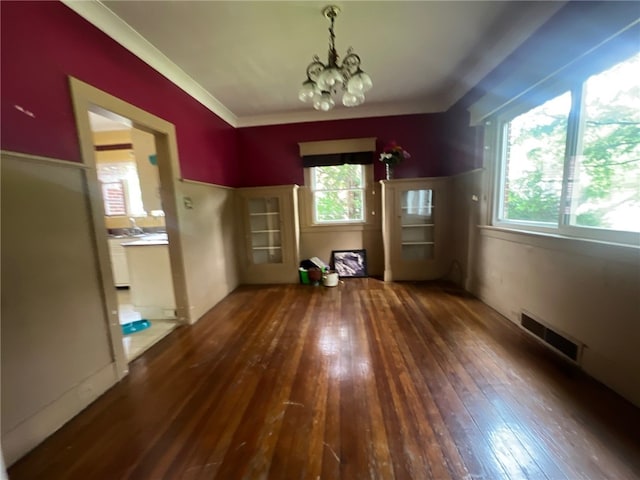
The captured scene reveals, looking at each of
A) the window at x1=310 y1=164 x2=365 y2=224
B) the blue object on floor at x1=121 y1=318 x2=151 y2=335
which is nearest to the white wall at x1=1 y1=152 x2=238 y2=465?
the blue object on floor at x1=121 y1=318 x2=151 y2=335

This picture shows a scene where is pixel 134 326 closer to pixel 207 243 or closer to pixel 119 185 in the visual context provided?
pixel 207 243

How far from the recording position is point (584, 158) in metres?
1.98

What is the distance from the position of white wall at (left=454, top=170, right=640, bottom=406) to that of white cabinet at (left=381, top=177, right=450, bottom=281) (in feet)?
2.81

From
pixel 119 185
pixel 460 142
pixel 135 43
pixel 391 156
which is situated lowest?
pixel 119 185

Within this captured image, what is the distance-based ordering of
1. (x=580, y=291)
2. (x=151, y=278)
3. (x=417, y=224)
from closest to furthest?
1. (x=580, y=291)
2. (x=151, y=278)
3. (x=417, y=224)

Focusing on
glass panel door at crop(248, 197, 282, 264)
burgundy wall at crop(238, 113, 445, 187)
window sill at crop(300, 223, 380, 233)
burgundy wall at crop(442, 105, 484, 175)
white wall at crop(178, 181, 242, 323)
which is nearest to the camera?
white wall at crop(178, 181, 242, 323)

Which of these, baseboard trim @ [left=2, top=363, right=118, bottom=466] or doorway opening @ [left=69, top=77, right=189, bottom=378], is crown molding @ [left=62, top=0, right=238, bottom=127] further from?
baseboard trim @ [left=2, top=363, right=118, bottom=466]

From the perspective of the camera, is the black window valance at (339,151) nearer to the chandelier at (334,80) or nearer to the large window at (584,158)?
the large window at (584,158)

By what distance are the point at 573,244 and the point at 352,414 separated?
1.93 metres

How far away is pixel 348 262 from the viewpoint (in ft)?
14.9

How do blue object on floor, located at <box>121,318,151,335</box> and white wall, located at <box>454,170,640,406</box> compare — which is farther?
blue object on floor, located at <box>121,318,151,335</box>

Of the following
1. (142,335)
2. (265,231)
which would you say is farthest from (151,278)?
(265,231)

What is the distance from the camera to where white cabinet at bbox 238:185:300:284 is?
4.27 m

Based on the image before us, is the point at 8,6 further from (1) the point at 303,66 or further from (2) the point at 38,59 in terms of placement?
(1) the point at 303,66
